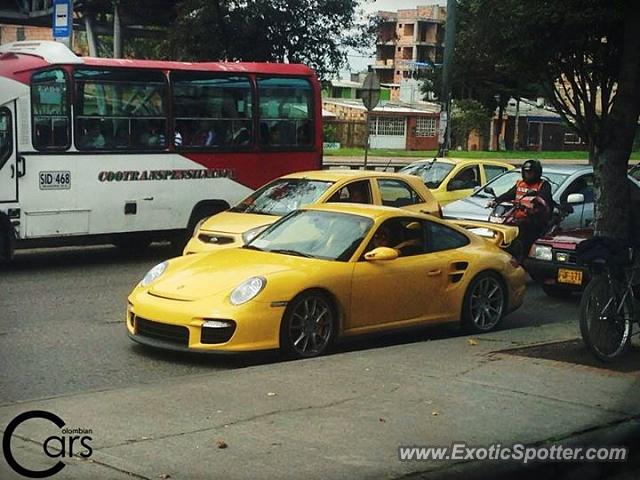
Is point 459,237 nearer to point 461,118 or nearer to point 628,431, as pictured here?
point 628,431

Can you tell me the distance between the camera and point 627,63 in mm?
10312

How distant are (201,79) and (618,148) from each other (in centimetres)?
837

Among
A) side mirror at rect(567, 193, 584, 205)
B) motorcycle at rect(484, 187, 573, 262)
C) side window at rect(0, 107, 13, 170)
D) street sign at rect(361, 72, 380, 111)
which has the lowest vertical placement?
motorcycle at rect(484, 187, 573, 262)

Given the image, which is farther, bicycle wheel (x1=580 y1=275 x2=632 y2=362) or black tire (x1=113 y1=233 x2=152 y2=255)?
black tire (x1=113 y1=233 x2=152 y2=255)

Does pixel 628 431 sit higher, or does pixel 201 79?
pixel 201 79

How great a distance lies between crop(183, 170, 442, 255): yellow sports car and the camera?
45.5 ft

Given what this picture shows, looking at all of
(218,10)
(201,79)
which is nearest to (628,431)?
(201,79)

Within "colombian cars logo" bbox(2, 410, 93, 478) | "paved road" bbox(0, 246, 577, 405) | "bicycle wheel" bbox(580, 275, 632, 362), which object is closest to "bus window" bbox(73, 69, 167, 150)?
"paved road" bbox(0, 246, 577, 405)

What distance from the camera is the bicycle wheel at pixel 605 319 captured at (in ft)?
30.1

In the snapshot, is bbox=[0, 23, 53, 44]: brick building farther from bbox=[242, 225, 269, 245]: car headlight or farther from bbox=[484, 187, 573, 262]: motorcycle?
bbox=[484, 187, 573, 262]: motorcycle

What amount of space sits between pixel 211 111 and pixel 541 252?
643 cm

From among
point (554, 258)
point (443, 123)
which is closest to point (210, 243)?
point (554, 258)

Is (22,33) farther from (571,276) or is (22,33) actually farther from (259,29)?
(571,276)

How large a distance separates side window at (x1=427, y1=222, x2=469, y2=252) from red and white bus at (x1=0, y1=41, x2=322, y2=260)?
21.8ft
